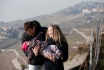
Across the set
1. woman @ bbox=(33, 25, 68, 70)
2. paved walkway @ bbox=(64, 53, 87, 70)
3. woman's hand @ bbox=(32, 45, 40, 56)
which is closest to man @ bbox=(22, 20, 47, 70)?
woman's hand @ bbox=(32, 45, 40, 56)

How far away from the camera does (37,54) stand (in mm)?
2533

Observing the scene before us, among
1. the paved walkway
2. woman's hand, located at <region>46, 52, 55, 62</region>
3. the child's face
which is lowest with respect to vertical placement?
the paved walkway

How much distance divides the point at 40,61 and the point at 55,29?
0.43 meters

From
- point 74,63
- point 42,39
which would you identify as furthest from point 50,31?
point 74,63

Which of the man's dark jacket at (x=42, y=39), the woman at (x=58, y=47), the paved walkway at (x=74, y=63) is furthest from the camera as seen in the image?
the paved walkway at (x=74, y=63)

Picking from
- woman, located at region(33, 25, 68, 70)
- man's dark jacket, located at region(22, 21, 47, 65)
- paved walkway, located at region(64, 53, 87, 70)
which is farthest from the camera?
paved walkway, located at region(64, 53, 87, 70)

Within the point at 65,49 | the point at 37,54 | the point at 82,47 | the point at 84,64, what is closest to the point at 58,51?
the point at 65,49

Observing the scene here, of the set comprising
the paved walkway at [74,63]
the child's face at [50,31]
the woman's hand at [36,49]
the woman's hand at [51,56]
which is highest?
the child's face at [50,31]

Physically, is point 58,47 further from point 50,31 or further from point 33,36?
point 33,36

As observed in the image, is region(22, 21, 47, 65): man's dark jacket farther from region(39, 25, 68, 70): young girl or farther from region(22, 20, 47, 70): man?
region(39, 25, 68, 70): young girl

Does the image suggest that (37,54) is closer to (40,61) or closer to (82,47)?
(40,61)

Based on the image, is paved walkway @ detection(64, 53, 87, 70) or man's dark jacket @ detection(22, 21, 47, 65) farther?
paved walkway @ detection(64, 53, 87, 70)

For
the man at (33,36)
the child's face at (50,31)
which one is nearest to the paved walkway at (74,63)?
the man at (33,36)

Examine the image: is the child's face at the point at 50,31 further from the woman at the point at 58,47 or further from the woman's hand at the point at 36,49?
the woman's hand at the point at 36,49
